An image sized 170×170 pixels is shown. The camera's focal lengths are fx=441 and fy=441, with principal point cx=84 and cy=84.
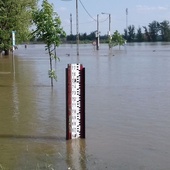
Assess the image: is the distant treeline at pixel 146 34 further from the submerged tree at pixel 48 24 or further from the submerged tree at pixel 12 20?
the submerged tree at pixel 48 24

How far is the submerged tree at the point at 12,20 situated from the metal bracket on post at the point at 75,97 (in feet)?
111

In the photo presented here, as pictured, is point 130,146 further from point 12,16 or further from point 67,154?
point 12,16

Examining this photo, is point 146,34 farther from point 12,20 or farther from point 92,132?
point 92,132

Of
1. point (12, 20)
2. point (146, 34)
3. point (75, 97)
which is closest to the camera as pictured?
point (75, 97)

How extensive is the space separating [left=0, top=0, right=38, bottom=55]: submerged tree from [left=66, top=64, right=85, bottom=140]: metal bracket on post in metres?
33.8

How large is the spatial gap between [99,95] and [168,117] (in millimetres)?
4137

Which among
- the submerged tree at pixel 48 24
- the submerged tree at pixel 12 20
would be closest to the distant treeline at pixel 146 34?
Result: the submerged tree at pixel 12 20

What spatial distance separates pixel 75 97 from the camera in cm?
748

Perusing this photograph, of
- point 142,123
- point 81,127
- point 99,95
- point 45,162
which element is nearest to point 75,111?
point 81,127

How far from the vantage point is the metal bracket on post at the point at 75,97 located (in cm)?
742

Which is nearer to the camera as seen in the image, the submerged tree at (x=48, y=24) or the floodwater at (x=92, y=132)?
the floodwater at (x=92, y=132)

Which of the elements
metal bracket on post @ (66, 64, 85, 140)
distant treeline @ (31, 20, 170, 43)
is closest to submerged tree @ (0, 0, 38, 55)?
metal bracket on post @ (66, 64, 85, 140)

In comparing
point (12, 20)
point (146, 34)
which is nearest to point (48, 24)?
point (12, 20)

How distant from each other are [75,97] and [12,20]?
114ft
